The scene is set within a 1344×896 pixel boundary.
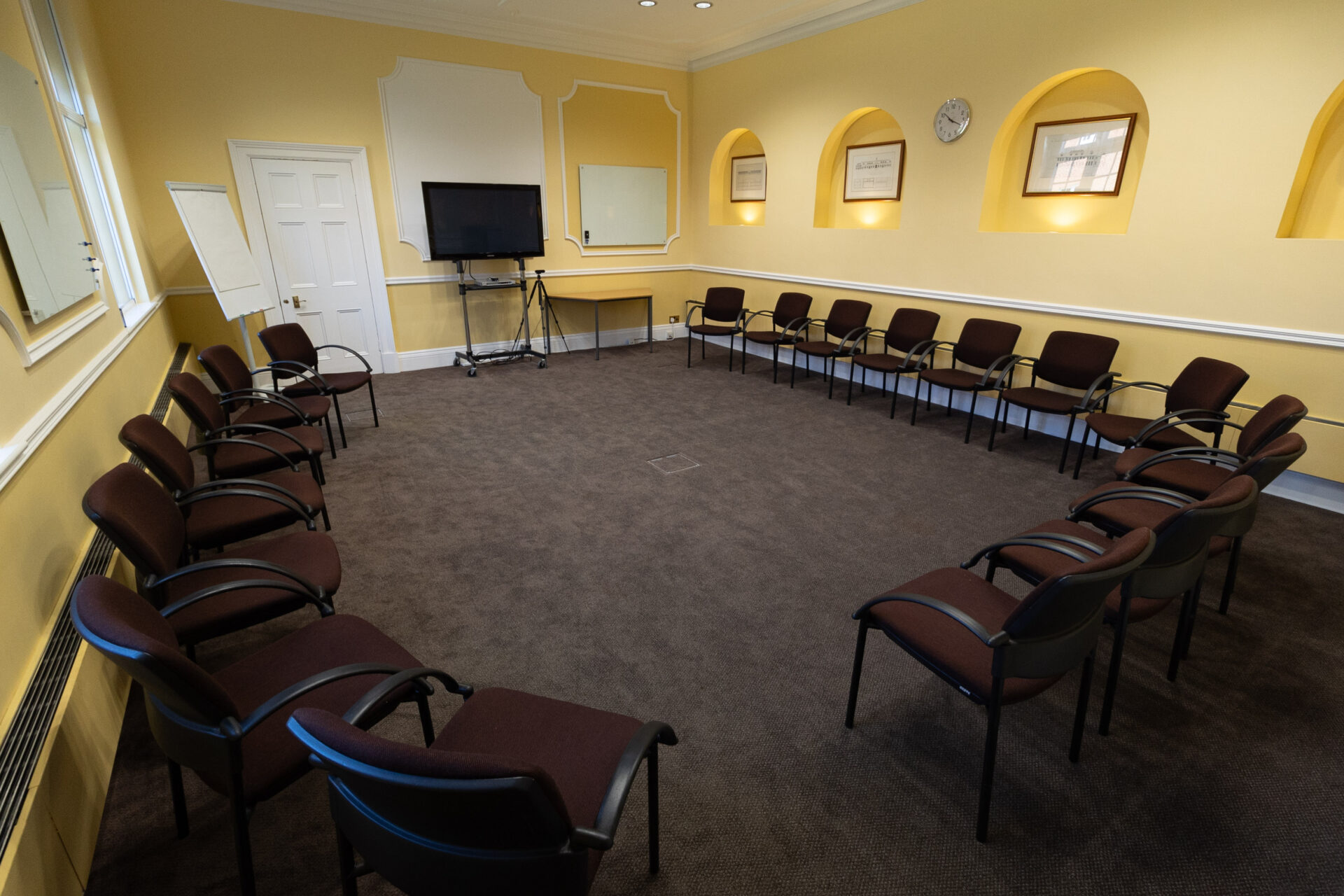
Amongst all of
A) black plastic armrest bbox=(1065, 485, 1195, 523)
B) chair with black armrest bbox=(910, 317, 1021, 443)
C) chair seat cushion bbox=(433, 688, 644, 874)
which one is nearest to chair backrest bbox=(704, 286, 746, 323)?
chair with black armrest bbox=(910, 317, 1021, 443)

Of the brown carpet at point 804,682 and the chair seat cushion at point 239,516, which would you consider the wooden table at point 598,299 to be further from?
the chair seat cushion at point 239,516

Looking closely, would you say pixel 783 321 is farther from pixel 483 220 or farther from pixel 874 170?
pixel 483 220

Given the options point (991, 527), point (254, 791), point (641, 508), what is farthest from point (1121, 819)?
point (641, 508)

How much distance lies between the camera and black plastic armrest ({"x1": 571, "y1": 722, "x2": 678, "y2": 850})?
1006 mm

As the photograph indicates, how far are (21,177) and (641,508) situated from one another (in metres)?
2.73

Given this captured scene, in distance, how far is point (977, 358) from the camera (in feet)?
15.5

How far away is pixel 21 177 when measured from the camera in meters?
2.21

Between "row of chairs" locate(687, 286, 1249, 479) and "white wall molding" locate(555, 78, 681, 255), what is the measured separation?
1.34 m

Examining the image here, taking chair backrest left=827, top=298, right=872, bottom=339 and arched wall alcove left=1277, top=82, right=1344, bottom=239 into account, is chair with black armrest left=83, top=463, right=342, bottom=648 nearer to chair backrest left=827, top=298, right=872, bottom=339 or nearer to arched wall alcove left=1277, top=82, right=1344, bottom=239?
chair backrest left=827, top=298, right=872, bottom=339

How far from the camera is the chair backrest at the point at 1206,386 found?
129 inches

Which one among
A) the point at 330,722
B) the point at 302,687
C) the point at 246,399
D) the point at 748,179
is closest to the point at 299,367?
the point at 246,399

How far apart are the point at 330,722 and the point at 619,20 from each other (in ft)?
21.6

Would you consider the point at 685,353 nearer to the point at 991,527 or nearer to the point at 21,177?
the point at 991,527

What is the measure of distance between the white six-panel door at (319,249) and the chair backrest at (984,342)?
5087 mm
